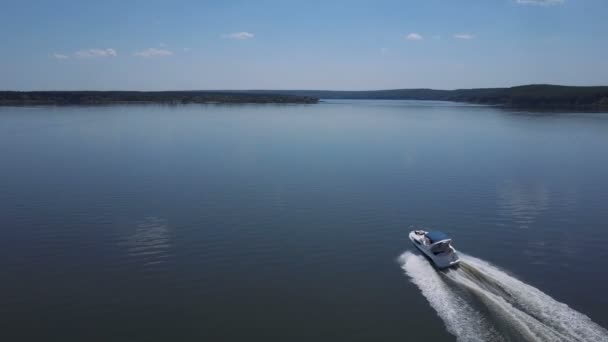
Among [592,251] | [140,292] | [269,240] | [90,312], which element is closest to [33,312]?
[90,312]

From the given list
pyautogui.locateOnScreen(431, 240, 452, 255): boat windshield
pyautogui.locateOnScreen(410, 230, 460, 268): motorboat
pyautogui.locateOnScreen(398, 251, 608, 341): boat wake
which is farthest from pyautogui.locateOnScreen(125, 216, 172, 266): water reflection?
pyautogui.locateOnScreen(431, 240, 452, 255): boat windshield

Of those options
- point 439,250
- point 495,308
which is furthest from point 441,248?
point 495,308

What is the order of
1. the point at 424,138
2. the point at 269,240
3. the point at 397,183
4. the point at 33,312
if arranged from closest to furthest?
the point at 33,312
the point at 269,240
the point at 397,183
the point at 424,138

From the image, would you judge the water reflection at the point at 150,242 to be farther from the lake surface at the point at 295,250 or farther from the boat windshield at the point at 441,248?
the boat windshield at the point at 441,248

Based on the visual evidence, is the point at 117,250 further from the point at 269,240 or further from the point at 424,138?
the point at 424,138

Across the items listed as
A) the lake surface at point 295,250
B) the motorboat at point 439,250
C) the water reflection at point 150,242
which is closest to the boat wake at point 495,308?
the lake surface at point 295,250
